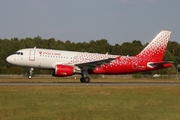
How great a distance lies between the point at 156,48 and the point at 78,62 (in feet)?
34.4

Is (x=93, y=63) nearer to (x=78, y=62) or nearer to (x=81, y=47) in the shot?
(x=78, y=62)

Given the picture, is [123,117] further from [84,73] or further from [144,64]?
[144,64]

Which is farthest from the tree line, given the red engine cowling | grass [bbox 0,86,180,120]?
grass [bbox 0,86,180,120]

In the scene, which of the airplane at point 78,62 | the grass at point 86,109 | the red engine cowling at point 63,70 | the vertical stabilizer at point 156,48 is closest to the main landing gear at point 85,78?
the airplane at point 78,62

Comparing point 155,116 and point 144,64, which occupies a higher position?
point 144,64

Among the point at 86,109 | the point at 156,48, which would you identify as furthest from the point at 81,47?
the point at 86,109

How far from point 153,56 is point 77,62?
9.92 metres

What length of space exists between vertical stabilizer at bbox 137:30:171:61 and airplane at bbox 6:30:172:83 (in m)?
0.18

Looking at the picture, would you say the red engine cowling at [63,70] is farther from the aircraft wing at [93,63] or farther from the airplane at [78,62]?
the aircraft wing at [93,63]

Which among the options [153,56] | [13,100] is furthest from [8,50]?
[13,100]

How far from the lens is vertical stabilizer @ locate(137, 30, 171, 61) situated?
158 feet

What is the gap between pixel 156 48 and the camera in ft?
160

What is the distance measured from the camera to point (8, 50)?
116500 millimetres

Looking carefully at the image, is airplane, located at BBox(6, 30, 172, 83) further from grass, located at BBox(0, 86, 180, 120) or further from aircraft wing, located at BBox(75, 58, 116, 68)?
grass, located at BBox(0, 86, 180, 120)
